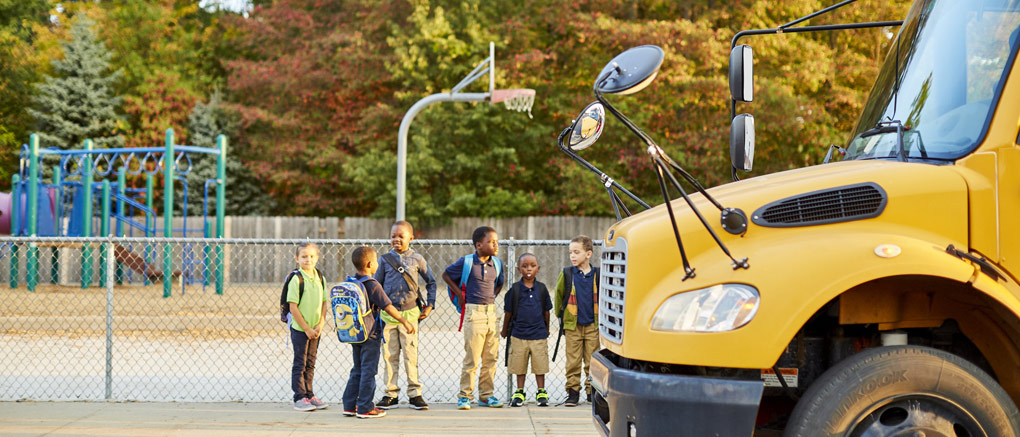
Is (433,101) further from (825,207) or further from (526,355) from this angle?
(825,207)

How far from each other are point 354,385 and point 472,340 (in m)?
1.06

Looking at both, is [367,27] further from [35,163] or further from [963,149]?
[963,149]

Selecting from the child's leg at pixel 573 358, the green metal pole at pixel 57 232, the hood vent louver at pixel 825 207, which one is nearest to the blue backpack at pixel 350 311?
the child's leg at pixel 573 358

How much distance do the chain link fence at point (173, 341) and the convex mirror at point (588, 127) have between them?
11.9 feet

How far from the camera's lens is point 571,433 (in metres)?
6.97

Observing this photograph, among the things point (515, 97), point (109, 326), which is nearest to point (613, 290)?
point (109, 326)

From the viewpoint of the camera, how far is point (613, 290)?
4289 mm

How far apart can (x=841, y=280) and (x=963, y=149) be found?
0.80 metres

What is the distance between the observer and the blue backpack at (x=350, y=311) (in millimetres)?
7547

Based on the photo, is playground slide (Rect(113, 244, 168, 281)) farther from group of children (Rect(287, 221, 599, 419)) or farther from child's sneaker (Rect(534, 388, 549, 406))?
child's sneaker (Rect(534, 388, 549, 406))

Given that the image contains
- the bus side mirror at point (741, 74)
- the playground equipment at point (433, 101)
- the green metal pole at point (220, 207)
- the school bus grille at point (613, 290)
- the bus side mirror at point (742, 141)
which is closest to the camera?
the school bus grille at point (613, 290)

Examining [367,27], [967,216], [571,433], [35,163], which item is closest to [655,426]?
[967,216]

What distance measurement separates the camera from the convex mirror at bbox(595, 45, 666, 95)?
4.28 m

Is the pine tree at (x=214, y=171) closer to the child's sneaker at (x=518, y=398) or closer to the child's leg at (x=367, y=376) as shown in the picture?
the child's sneaker at (x=518, y=398)
